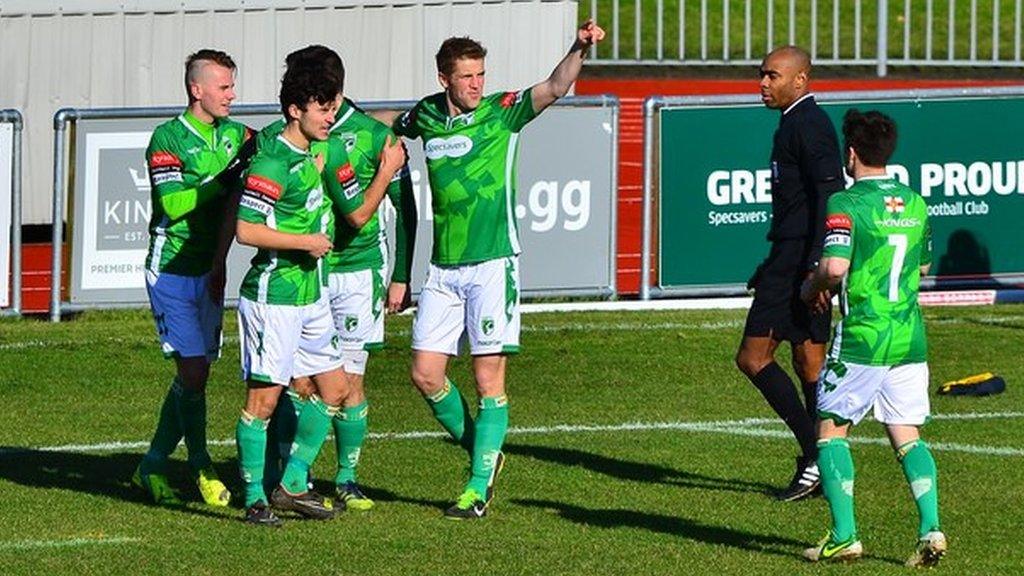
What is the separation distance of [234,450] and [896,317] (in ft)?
14.8

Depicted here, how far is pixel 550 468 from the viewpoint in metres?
12.1

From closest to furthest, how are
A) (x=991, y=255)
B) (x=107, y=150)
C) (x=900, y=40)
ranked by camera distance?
(x=107, y=150), (x=991, y=255), (x=900, y=40)

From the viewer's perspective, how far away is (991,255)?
18.5m

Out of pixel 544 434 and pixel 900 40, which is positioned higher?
pixel 900 40

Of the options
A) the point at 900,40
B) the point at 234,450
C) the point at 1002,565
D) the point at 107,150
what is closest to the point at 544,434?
the point at 234,450

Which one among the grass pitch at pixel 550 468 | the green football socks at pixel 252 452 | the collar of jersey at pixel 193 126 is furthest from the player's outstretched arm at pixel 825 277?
the collar of jersey at pixel 193 126

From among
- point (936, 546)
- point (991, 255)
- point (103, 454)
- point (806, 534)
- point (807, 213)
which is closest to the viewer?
point (936, 546)

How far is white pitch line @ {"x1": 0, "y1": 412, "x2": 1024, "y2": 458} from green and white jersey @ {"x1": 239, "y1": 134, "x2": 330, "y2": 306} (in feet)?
9.03

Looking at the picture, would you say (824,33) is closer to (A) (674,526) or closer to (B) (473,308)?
(B) (473,308)

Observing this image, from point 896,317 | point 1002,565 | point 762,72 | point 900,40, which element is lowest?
point 1002,565

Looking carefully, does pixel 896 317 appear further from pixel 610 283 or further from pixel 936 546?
pixel 610 283

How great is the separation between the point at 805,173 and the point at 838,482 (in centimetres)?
229

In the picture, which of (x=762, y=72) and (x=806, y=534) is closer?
(x=806, y=534)

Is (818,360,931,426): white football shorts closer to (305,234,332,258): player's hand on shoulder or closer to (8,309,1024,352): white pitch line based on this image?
(305,234,332,258): player's hand on shoulder
